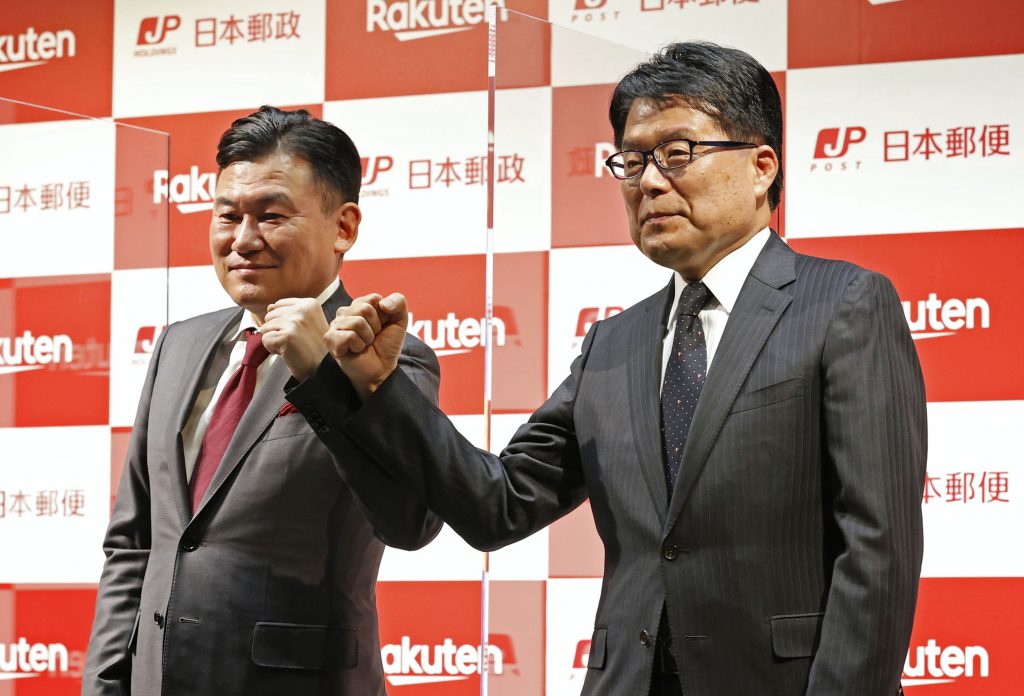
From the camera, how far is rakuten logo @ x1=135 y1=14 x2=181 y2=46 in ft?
13.3

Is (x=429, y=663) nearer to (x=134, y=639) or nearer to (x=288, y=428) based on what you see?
(x=134, y=639)

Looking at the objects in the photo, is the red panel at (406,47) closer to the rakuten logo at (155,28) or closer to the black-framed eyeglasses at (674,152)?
the rakuten logo at (155,28)

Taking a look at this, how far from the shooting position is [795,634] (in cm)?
159

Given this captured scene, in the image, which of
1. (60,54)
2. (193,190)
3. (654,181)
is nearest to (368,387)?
(654,181)

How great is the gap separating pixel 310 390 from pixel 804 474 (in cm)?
65

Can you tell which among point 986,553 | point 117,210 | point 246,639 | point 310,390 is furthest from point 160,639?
point 986,553

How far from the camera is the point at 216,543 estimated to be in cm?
211

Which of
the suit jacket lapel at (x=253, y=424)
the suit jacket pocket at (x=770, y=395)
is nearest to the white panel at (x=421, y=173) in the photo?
the suit jacket lapel at (x=253, y=424)

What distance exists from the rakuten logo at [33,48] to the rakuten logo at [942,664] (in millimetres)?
3099

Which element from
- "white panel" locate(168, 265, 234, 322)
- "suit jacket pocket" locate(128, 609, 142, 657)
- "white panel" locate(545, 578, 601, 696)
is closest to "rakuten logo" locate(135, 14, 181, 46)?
"white panel" locate(168, 265, 234, 322)

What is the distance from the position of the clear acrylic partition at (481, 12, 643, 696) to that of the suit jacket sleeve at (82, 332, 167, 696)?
62cm

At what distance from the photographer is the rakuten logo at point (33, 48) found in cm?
413

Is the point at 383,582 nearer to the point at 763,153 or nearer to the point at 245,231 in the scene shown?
the point at 245,231

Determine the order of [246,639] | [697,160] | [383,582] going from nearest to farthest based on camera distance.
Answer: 1. [697,160]
2. [246,639]
3. [383,582]
